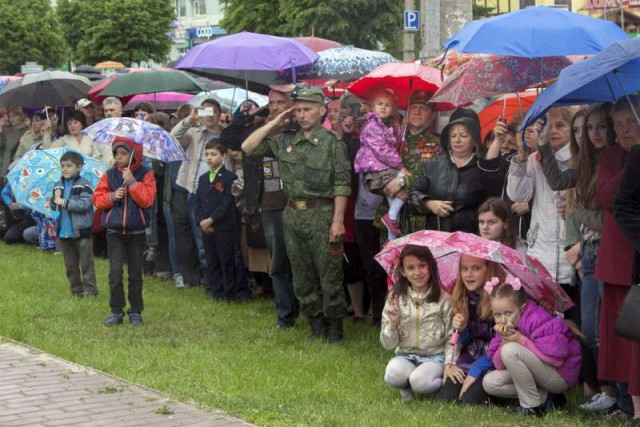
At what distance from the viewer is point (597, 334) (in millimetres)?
7473

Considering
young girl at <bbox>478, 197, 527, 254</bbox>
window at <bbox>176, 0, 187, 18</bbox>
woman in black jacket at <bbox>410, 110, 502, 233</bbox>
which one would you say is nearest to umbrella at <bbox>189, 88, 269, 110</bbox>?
woman in black jacket at <bbox>410, 110, 502, 233</bbox>

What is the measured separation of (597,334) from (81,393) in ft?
11.1

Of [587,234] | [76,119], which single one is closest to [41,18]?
[76,119]

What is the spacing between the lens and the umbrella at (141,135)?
10227 millimetres

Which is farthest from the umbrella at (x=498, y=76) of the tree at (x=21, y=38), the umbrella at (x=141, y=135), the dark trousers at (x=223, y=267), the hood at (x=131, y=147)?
the tree at (x=21, y=38)

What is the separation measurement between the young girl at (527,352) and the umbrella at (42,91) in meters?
9.94

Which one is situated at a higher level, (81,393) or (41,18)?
(41,18)

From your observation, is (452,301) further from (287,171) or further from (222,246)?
(222,246)

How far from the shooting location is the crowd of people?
716 centimetres

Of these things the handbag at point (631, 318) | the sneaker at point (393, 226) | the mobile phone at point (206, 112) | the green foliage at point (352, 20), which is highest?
the green foliage at point (352, 20)

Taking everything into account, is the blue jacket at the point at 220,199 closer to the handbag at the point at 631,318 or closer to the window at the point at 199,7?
the handbag at the point at 631,318

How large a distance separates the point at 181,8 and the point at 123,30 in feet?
81.3

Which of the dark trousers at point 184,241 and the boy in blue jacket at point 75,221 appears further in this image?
the dark trousers at point 184,241

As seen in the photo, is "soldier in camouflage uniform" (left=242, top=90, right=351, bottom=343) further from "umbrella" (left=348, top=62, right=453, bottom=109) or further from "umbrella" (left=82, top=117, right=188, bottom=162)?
"umbrella" (left=82, top=117, right=188, bottom=162)
